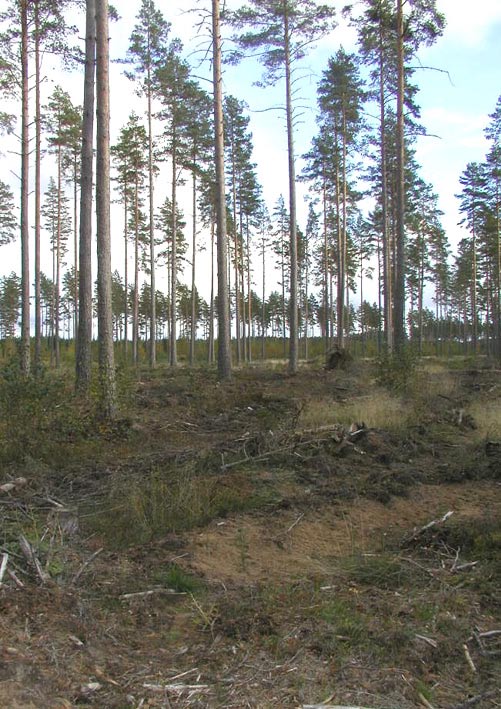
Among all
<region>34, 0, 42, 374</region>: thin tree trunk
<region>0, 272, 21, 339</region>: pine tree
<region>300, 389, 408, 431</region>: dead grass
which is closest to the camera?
<region>300, 389, 408, 431</region>: dead grass

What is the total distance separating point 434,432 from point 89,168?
862 centimetres

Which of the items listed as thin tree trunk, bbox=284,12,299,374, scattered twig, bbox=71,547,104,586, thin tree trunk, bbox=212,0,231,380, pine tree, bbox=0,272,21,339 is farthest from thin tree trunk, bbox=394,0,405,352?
pine tree, bbox=0,272,21,339

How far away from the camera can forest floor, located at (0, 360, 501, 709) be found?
2.58m

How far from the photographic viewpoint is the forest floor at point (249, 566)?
2.58m

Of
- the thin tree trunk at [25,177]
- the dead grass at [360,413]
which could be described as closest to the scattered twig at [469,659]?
the dead grass at [360,413]

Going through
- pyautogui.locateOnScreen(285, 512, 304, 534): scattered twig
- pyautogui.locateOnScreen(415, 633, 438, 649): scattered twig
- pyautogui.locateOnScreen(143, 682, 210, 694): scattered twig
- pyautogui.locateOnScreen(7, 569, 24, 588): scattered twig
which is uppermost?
pyautogui.locateOnScreen(7, 569, 24, 588): scattered twig

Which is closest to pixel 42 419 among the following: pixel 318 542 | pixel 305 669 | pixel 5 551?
pixel 5 551

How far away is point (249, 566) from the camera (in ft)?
13.3

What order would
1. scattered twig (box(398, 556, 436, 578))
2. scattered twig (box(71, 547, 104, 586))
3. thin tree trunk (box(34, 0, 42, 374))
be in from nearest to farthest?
scattered twig (box(71, 547, 104, 586)) < scattered twig (box(398, 556, 436, 578)) < thin tree trunk (box(34, 0, 42, 374))

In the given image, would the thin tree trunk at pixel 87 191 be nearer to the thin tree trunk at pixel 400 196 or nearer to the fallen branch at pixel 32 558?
the fallen branch at pixel 32 558

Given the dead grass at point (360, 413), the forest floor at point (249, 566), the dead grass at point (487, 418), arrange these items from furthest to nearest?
1. the dead grass at point (360, 413)
2. the dead grass at point (487, 418)
3. the forest floor at point (249, 566)

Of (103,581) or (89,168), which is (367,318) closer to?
(89,168)

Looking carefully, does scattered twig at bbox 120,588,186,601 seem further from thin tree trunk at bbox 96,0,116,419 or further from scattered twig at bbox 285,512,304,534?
thin tree trunk at bbox 96,0,116,419

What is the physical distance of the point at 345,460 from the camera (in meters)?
6.88
